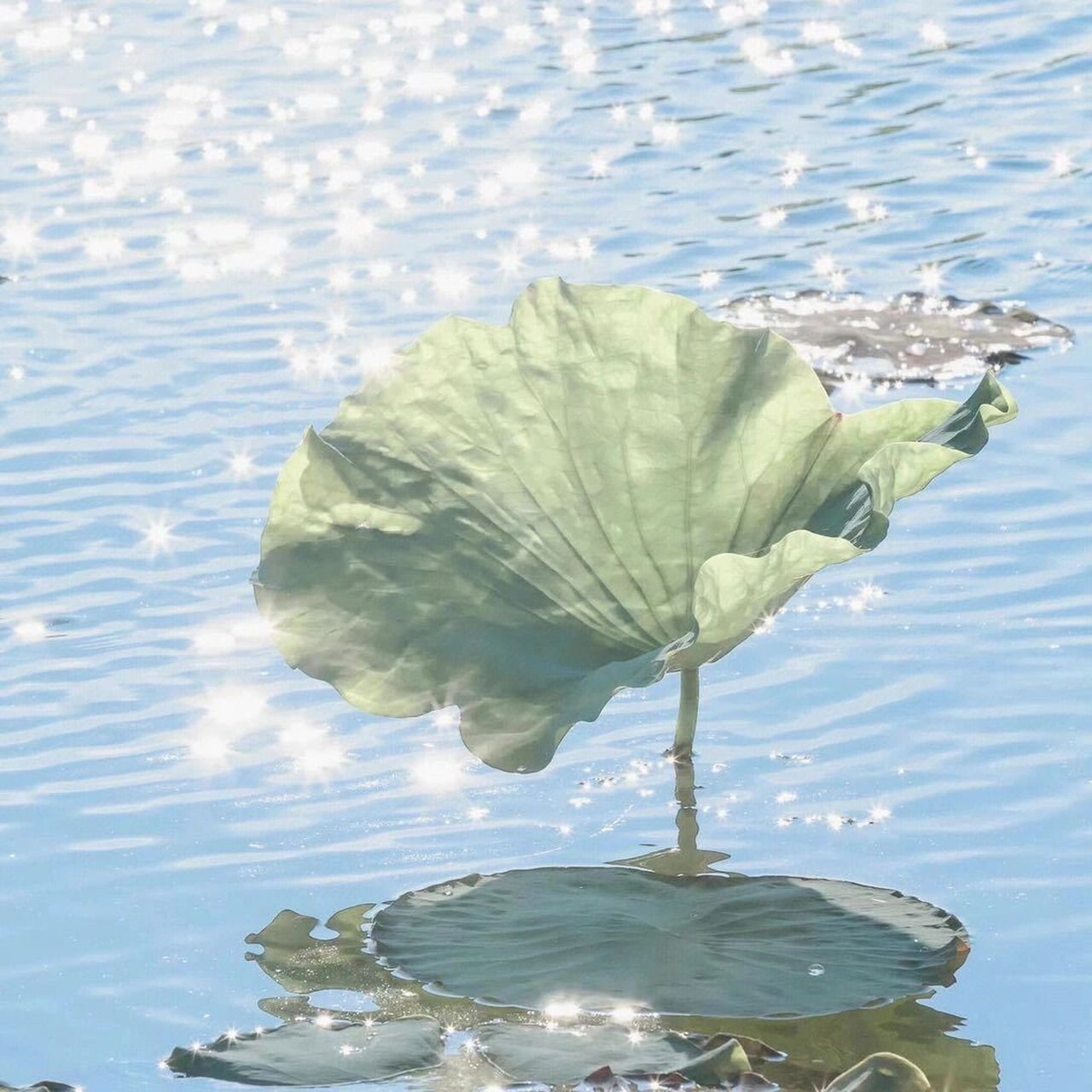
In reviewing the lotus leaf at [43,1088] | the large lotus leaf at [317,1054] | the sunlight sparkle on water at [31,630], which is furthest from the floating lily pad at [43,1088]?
the sunlight sparkle on water at [31,630]

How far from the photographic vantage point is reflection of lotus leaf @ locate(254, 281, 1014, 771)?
8.89 feet

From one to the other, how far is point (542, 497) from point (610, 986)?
2.52 ft

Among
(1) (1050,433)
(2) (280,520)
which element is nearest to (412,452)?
(2) (280,520)

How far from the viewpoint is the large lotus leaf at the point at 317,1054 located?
215 centimetres

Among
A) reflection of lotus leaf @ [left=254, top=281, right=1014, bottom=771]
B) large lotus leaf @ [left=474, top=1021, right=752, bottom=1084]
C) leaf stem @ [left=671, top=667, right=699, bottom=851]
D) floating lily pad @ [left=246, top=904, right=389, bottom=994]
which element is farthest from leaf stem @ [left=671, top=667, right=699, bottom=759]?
large lotus leaf @ [left=474, top=1021, right=752, bottom=1084]

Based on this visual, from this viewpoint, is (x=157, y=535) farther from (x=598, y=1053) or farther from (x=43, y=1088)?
(x=598, y=1053)

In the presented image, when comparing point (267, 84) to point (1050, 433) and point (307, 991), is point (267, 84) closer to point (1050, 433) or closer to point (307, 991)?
point (1050, 433)

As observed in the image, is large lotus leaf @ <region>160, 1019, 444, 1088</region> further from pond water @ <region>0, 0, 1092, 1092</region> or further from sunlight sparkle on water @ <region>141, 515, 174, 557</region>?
sunlight sparkle on water @ <region>141, 515, 174, 557</region>

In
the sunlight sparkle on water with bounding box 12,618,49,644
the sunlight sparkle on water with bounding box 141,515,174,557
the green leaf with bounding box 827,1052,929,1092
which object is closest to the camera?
the green leaf with bounding box 827,1052,929,1092

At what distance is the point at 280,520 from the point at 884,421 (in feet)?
2.77

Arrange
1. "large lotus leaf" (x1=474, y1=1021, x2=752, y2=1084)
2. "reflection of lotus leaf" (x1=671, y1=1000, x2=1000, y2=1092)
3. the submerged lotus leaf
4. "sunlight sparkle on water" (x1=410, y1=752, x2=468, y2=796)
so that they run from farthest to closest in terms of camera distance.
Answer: "sunlight sparkle on water" (x1=410, y1=752, x2=468, y2=796), the submerged lotus leaf, "reflection of lotus leaf" (x1=671, y1=1000, x2=1000, y2=1092), "large lotus leaf" (x1=474, y1=1021, x2=752, y2=1084)

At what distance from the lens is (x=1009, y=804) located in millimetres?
2842

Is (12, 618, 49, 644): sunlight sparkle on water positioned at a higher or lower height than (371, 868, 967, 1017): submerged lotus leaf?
higher

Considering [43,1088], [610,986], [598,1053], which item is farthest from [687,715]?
[43,1088]
